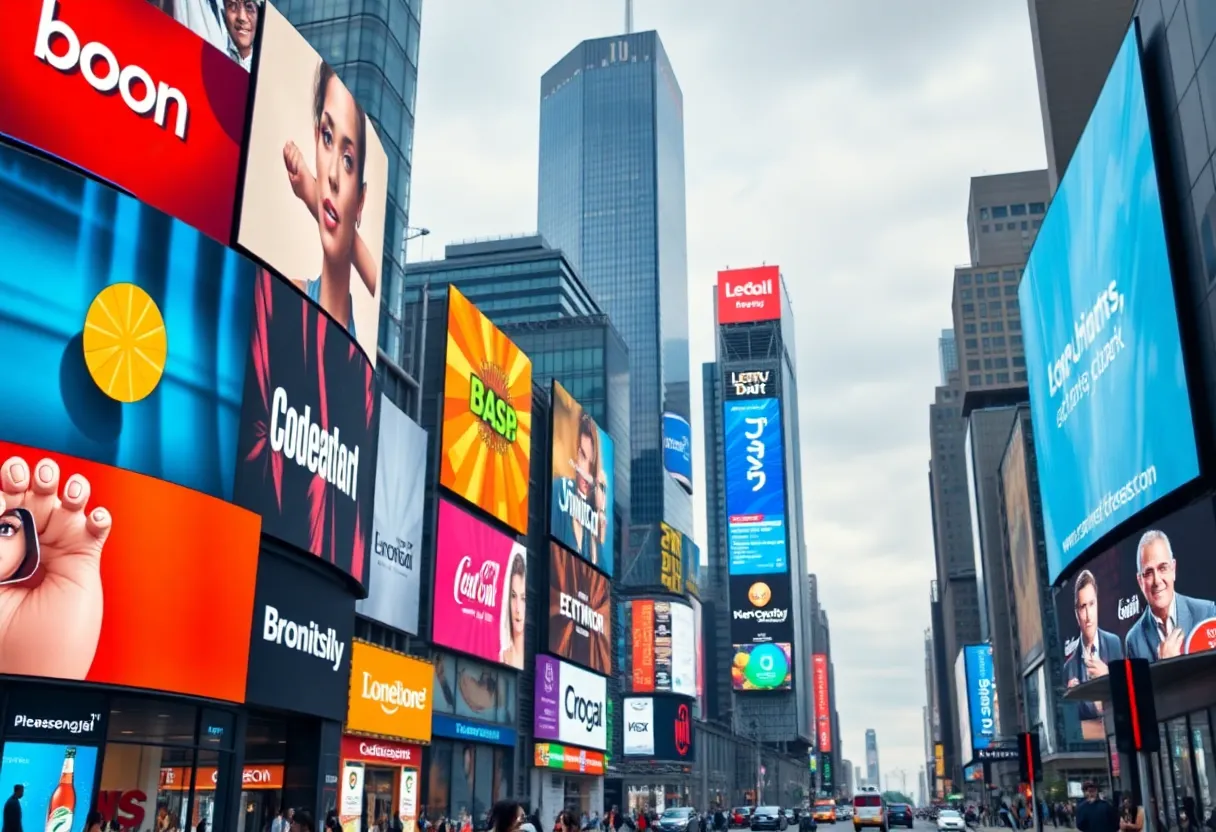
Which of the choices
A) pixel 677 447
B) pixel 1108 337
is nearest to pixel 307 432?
pixel 1108 337

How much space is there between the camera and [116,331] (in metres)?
25.9

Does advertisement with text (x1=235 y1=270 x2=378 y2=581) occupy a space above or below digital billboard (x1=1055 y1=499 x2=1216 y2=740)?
above

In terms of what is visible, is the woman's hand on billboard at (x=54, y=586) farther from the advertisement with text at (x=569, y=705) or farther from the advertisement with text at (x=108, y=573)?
the advertisement with text at (x=569, y=705)

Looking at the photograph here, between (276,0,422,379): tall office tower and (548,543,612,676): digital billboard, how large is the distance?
15.4m

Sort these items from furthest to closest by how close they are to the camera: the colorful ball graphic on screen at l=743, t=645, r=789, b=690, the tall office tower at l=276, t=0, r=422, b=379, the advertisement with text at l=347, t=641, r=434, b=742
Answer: the colorful ball graphic on screen at l=743, t=645, r=789, b=690, the tall office tower at l=276, t=0, r=422, b=379, the advertisement with text at l=347, t=641, r=434, b=742

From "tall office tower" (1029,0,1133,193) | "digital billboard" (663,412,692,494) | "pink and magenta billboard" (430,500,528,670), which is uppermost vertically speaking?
"digital billboard" (663,412,692,494)

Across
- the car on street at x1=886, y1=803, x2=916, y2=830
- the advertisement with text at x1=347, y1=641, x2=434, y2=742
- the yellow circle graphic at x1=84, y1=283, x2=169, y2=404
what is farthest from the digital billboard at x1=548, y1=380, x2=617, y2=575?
the yellow circle graphic at x1=84, y1=283, x2=169, y2=404

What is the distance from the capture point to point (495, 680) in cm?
5759

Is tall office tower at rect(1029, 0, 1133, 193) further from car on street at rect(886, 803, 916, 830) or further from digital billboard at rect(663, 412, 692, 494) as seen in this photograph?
digital billboard at rect(663, 412, 692, 494)

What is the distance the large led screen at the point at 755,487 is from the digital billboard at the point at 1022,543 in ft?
252

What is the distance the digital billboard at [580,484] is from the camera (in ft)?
219

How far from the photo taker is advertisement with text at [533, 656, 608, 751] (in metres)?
63.5

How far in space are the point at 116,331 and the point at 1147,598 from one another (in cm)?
2711

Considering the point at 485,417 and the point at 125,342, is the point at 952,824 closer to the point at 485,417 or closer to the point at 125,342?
the point at 485,417
